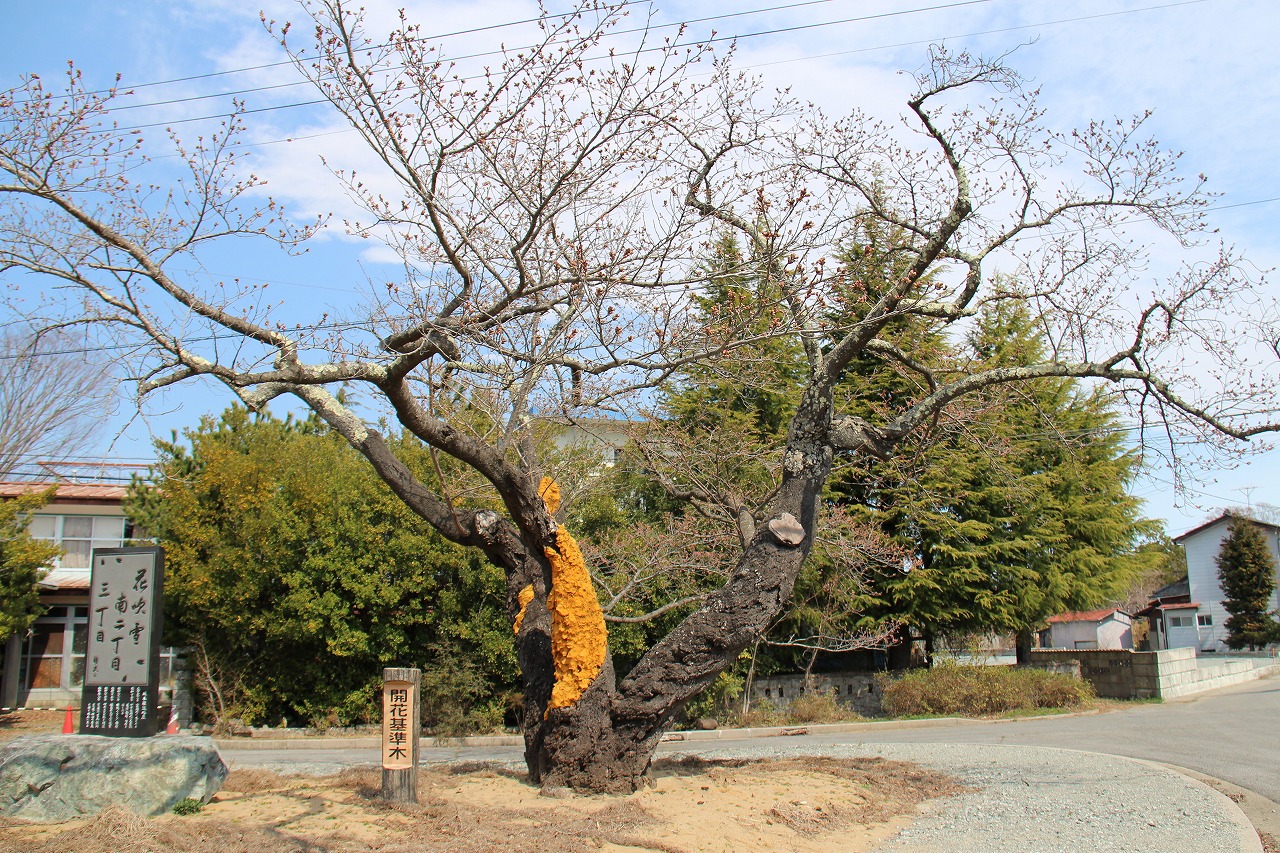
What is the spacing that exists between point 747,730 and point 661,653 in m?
9.56

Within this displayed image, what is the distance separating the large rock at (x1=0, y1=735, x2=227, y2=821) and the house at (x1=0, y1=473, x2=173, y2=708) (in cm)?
1691

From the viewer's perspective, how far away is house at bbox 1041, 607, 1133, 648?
39.1 metres

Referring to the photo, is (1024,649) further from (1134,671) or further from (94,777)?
(94,777)

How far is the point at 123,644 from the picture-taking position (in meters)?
8.43

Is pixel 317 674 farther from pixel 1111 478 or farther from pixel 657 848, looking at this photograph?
pixel 1111 478

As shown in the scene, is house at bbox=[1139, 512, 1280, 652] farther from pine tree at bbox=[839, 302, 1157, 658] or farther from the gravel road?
the gravel road

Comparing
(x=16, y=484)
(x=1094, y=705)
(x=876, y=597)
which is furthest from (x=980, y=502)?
(x=16, y=484)

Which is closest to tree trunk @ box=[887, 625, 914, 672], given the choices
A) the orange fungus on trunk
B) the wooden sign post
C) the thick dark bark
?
the thick dark bark

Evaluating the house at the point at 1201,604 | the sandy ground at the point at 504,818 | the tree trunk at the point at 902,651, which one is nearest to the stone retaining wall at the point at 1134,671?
the tree trunk at the point at 902,651

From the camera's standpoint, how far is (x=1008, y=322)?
63.2 ft

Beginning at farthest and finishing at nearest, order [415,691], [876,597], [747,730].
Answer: [876,597] < [747,730] < [415,691]

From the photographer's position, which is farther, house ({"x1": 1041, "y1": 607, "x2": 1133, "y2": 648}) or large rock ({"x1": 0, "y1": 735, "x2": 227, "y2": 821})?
house ({"x1": 1041, "y1": 607, "x2": 1133, "y2": 648})

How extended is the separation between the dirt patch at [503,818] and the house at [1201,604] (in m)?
40.1

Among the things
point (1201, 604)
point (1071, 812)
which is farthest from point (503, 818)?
point (1201, 604)
